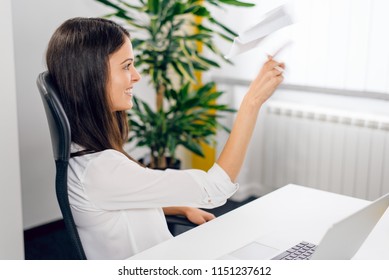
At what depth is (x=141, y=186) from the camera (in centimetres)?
126

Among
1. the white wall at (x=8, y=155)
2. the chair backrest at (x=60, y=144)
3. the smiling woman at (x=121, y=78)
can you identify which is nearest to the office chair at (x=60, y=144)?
the chair backrest at (x=60, y=144)

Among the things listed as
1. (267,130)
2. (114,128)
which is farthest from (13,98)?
(267,130)

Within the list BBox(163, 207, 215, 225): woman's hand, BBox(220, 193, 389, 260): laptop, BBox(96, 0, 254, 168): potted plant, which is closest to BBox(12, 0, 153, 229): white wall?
BBox(96, 0, 254, 168): potted plant

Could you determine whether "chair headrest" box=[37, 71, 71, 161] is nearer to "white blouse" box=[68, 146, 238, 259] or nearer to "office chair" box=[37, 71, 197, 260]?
"office chair" box=[37, 71, 197, 260]

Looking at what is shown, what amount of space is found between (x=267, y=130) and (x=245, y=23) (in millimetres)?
670

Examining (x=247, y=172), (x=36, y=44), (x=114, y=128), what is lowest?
(x=247, y=172)

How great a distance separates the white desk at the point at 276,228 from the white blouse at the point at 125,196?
0.28ft

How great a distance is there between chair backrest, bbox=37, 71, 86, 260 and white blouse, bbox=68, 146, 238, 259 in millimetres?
90

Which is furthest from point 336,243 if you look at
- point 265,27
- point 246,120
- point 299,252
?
point 265,27

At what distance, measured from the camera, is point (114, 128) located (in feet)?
4.42
